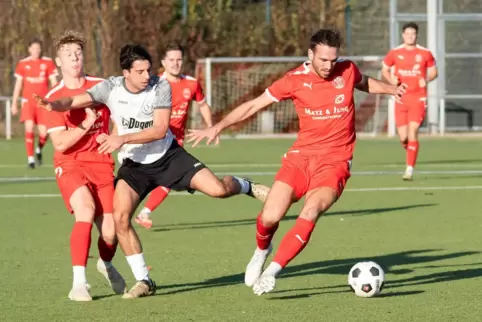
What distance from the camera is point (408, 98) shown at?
60.3 feet

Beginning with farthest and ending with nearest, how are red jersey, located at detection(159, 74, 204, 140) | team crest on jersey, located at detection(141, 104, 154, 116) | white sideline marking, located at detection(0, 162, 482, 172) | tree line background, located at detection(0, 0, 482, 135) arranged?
tree line background, located at detection(0, 0, 482, 135) < white sideline marking, located at detection(0, 162, 482, 172) < red jersey, located at detection(159, 74, 204, 140) < team crest on jersey, located at detection(141, 104, 154, 116)

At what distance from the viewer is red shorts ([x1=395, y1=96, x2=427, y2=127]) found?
1831 centimetres

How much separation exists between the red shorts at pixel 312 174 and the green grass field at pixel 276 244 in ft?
2.41

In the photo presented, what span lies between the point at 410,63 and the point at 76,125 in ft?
35.1

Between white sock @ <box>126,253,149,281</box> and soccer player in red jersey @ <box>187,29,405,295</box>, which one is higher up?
soccer player in red jersey @ <box>187,29,405,295</box>

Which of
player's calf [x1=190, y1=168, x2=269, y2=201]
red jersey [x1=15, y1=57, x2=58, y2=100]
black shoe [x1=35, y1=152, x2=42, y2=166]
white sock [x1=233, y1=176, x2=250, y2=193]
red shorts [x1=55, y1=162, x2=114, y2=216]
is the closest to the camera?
red shorts [x1=55, y1=162, x2=114, y2=216]

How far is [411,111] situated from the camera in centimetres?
1836

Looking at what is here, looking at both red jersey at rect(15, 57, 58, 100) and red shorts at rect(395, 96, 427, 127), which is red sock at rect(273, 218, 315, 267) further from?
red jersey at rect(15, 57, 58, 100)

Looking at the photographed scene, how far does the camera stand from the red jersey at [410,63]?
736 inches

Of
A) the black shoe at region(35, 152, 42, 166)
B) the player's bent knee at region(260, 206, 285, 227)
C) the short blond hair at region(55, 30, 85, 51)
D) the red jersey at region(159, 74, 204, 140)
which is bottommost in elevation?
the black shoe at region(35, 152, 42, 166)

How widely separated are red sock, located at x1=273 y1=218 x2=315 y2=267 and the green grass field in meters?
0.28

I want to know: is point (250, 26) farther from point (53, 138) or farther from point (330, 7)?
point (53, 138)

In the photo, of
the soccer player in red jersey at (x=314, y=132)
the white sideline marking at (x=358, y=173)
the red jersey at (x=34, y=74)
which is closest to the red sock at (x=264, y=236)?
the soccer player in red jersey at (x=314, y=132)

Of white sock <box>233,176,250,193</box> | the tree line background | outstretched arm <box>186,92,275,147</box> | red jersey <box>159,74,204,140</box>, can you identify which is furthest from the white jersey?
the tree line background
